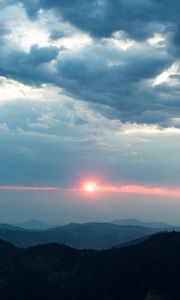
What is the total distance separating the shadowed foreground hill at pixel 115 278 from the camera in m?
148

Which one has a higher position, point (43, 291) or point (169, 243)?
Answer: point (169, 243)

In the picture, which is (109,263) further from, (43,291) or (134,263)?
(43,291)

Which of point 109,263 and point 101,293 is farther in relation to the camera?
point 109,263

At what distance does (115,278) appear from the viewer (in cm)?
16362

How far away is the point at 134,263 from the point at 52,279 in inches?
1822

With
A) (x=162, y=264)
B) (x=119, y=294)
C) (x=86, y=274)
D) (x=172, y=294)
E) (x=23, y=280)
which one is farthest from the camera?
(x=23, y=280)

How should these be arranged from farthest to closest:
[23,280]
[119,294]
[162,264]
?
[23,280] → [162,264] → [119,294]

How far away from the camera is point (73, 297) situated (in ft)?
547

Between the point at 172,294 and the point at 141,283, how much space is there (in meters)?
15.9

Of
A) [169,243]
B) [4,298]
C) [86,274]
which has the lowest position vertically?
[4,298]

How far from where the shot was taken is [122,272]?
166m

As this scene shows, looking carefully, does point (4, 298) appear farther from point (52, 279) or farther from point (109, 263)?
point (109, 263)

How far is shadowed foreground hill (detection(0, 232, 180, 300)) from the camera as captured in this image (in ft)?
486

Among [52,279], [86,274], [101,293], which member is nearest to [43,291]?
[52,279]
